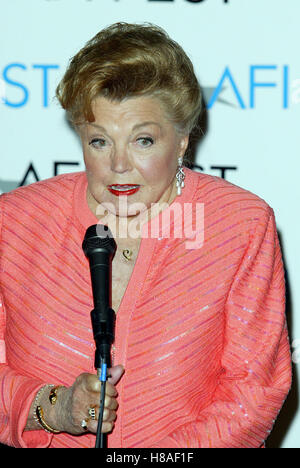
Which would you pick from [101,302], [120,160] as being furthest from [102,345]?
[120,160]

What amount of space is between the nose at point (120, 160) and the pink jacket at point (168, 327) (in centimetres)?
22

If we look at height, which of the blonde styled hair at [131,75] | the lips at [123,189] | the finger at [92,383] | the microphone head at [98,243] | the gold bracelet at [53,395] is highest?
the blonde styled hair at [131,75]

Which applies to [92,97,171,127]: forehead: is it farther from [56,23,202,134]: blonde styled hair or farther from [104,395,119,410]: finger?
[104,395,119,410]: finger

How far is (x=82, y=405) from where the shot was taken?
1.62 m

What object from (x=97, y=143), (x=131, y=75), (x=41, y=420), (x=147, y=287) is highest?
(x=131, y=75)

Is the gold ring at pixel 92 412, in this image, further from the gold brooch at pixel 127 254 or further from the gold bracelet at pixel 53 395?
the gold brooch at pixel 127 254

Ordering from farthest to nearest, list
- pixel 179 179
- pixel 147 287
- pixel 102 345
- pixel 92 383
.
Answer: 1. pixel 179 179
2. pixel 147 287
3. pixel 92 383
4. pixel 102 345

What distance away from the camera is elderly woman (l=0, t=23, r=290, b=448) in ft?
5.85

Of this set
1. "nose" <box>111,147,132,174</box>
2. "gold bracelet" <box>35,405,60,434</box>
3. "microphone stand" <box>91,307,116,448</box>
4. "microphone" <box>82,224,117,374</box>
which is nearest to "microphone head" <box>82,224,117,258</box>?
"microphone" <box>82,224,117,374</box>

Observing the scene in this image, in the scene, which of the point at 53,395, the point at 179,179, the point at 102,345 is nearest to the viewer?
the point at 102,345

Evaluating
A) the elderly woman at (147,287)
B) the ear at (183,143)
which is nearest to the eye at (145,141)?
the elderly woman at (147,287)

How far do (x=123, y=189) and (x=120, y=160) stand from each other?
0.29 ft

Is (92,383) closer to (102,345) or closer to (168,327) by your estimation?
(102,345)

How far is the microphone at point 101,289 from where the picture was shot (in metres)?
1.40
